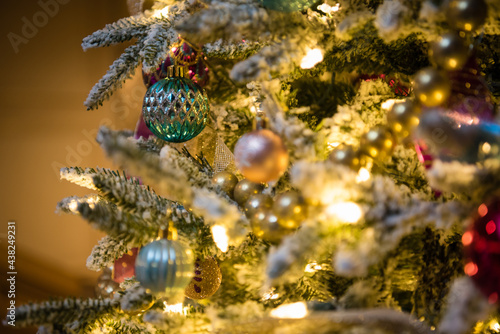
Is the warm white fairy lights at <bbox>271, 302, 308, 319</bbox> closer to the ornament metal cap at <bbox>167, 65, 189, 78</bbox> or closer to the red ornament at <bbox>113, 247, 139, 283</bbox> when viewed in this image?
the ornament metal cap at <bbox>167, 65, 189, 78</bbox>

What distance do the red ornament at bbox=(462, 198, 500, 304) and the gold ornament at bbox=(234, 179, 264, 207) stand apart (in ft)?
0.88

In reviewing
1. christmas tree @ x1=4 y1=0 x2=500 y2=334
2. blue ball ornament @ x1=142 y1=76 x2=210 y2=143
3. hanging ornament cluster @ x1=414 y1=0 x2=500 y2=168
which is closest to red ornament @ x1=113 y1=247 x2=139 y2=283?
christmas tree @ x1=4 y1=0 x2=500 y2=334

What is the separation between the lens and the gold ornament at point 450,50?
337 millimetres

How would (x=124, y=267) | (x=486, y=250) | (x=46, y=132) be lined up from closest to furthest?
(x=486, y=250) → (x=124, y=267) → (x=46, y=132)

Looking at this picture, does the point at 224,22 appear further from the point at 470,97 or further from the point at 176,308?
the point at 176,308

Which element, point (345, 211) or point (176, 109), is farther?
point (176, 109)

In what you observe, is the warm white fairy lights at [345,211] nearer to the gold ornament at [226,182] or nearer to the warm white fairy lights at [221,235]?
the warm white fairy lights at [221,235]

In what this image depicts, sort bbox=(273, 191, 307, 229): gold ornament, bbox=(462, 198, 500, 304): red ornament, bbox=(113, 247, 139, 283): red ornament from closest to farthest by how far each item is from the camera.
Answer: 1. bbox=(462, 198, 500, 304): red ornament
2. bbox=(273, 191, 307, 229): gold ornament
3. bbox=(113, 247, 139, 283): red ornament

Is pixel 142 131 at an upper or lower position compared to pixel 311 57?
upper

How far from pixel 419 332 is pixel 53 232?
50.9 inches

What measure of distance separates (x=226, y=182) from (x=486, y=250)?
1.14ft

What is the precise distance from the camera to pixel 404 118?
1.28 ft

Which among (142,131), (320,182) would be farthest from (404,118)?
(142,131)

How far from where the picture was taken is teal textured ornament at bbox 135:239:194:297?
43 cm
